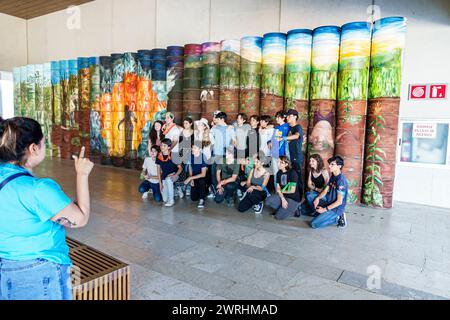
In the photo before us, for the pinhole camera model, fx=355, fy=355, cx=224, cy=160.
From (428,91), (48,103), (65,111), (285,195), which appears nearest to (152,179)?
(285,195)

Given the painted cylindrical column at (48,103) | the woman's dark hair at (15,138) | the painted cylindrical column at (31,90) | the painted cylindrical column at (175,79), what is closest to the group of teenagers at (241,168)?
the painted cylindrical column at (175,79)

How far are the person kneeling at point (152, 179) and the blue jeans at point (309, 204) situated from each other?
2.52m

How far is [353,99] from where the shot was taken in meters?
6.12

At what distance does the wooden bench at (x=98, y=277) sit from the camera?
2.34 m

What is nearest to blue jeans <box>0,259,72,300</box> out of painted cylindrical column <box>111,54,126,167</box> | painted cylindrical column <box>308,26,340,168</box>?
painted cylindrical column <box>308,26,340,168</box>

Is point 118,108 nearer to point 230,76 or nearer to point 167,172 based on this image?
point 230,76

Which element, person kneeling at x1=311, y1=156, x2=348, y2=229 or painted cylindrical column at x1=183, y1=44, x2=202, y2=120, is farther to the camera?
painted cylindrical column at x1=183, y1=44, x2=202, y2=120

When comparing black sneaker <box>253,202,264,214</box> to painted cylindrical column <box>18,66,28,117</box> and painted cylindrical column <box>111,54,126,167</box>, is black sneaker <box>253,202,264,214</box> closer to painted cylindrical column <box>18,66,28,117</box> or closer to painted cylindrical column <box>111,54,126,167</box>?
painted cylindrical column <box>111,54,126,167</box>

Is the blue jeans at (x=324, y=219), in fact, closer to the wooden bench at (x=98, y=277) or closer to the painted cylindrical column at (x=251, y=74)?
the painted cylindrical column at (x=251, y=74)

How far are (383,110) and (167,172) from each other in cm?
382

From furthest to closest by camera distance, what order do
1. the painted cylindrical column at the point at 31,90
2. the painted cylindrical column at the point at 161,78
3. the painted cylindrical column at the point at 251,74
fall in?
the painted cylindrical column at the point at 31,90 < the painted cylindrical column at the point at 161,78 < the painted cylindrical column at the point at 251,74

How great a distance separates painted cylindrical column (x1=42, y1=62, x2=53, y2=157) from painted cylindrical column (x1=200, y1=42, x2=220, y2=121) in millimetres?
6597

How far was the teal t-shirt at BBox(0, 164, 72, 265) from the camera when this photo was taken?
1662 millimetres

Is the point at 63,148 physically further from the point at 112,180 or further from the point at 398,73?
the point at 398,73
